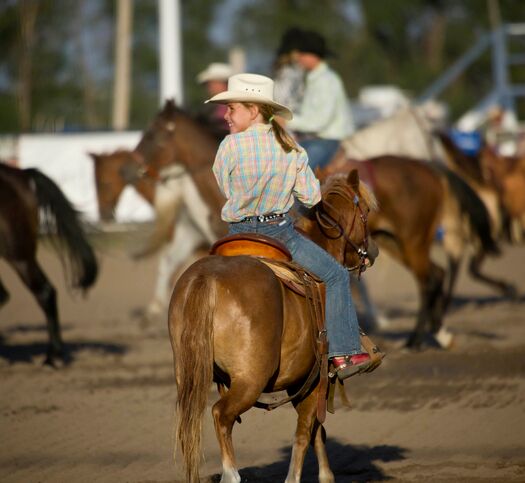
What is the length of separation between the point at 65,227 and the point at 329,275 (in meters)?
5.19

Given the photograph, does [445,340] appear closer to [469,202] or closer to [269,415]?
[469,202]

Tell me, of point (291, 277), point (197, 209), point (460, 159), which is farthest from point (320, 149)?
point (291, 277)

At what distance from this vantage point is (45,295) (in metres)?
9.84

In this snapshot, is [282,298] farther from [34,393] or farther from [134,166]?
[134,166]

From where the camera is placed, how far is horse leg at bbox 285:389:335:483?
521 centimetres

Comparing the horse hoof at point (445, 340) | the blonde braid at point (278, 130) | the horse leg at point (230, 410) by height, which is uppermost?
the blonde braid at point (278, 130)

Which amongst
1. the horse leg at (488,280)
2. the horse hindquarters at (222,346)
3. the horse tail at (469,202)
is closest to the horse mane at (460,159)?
the horse leg at (488,280)

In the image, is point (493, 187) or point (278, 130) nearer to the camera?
point (278, 130)

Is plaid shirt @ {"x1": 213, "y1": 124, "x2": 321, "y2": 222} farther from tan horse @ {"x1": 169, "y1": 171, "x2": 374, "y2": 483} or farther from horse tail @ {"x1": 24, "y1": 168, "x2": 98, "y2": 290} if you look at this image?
horse tail @ {"x1": 24, "y1": 168, "x2": 98, "y2": 290}

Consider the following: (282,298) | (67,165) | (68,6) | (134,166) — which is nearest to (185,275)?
(282,298)

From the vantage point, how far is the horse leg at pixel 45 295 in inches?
382

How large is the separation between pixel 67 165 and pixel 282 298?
629 inches

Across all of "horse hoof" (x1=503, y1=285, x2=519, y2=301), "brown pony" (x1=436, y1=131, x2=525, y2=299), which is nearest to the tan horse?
"brown pony" (x1=436, y1=131, x2=525, y2=299)

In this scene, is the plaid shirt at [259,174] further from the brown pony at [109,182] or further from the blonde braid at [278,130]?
the brown pony at [109,182]
